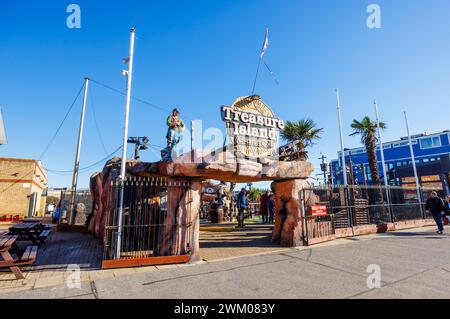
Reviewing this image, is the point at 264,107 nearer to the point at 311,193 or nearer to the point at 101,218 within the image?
the point at 311,193

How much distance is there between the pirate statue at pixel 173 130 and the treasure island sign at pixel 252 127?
1.58 metres

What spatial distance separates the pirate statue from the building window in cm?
4614

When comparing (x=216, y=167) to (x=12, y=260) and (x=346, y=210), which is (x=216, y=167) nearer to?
(x=12, y=260)

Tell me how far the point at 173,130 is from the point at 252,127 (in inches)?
106

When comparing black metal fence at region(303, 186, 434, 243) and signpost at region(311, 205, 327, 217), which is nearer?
signpost at region(311, 205, 327, 217)

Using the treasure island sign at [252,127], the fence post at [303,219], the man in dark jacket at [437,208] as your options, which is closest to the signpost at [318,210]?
the fence post at [303,219]

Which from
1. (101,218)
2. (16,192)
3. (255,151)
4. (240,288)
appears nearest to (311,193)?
(255,151)

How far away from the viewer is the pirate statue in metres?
7.80

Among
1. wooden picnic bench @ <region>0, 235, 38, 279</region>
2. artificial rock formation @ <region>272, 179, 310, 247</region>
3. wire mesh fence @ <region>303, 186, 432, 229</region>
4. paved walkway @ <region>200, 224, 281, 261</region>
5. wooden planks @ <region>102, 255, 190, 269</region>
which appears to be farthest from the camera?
wire mesh fence @ <region>303, 186, 432, 229</region>

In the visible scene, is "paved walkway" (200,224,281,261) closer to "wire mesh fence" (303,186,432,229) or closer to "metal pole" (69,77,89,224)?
"wire mesh fence" (303,186,432,229)

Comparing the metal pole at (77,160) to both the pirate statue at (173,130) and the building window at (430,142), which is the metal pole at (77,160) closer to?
the pirate statue at (173,130)

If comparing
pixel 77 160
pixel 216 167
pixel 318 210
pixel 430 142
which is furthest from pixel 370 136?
pixel 430 142

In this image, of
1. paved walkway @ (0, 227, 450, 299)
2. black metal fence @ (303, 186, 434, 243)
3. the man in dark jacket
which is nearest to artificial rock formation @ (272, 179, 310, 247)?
black metal fence @ (303, 186, 434, 243)

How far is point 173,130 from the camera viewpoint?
26.2ft
